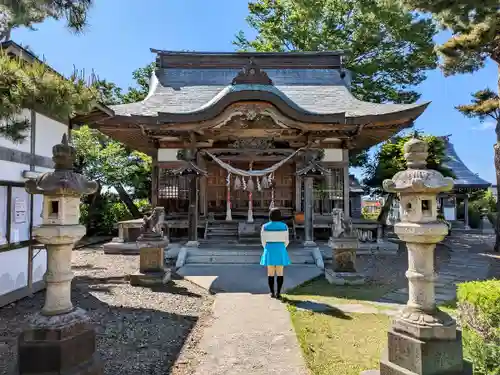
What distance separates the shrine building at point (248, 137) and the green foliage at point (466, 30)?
7.04ft

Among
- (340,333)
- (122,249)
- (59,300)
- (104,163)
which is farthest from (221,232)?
(59,300)

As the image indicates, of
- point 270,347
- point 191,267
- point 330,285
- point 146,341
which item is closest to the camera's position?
point 270,347

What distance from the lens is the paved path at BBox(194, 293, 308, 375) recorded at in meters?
3.65

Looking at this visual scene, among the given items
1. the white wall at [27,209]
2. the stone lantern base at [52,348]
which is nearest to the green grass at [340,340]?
the stone lantern base at [52,348]

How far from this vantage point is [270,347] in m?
4.14

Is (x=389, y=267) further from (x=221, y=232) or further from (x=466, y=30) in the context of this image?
(x=466, y=30)

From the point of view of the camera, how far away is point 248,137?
40.2 ft

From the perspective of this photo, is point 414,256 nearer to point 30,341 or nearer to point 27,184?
point 30,341

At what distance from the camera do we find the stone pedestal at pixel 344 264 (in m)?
7.33

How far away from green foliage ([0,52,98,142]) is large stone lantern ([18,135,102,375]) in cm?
74

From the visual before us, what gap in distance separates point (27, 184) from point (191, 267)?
234 inches

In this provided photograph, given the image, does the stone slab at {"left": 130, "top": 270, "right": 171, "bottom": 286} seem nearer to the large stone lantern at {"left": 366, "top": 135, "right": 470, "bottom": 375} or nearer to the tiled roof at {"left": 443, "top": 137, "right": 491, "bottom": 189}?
the large stone lantern at {"left": 366, "top": 135, "right": 470, "bottom": 375}

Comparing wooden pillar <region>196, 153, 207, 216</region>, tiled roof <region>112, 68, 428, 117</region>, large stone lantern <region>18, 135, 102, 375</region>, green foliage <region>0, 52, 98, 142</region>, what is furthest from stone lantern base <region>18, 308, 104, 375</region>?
wooden pillar <region>196, 153, 207, 216</region>

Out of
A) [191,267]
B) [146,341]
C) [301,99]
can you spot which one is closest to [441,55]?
[301,99]
